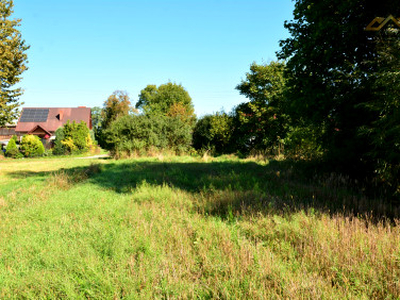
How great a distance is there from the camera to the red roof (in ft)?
141

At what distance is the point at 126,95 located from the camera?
144 feet

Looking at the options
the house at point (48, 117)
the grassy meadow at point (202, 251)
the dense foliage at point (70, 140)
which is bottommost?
the grassy meadow at point (202, 251)

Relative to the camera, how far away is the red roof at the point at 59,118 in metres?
43.1

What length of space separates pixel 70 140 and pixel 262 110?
23758 mm

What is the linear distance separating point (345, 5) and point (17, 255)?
865 centimetres

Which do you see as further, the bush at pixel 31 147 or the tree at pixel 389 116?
the bush at pixel 31 147

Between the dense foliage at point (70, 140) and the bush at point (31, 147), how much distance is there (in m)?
1.63

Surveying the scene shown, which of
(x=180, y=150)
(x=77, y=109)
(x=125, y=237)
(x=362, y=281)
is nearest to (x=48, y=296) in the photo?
(x=125, y=237)

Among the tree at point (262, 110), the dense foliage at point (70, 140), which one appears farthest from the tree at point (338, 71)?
the dense foliage at point (70, 140)

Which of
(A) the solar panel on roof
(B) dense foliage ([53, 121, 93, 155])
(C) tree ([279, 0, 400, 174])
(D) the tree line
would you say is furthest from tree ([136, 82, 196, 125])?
(C) tree ([279, 0, 400, 174])

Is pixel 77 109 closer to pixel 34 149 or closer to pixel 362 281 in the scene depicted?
pixel 34 149

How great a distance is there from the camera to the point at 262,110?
16.6 m

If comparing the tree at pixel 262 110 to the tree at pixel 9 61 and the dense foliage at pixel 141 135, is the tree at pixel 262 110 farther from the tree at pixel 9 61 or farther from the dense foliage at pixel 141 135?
the tree at pixel 9 61

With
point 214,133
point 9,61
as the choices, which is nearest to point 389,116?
point 214,133
